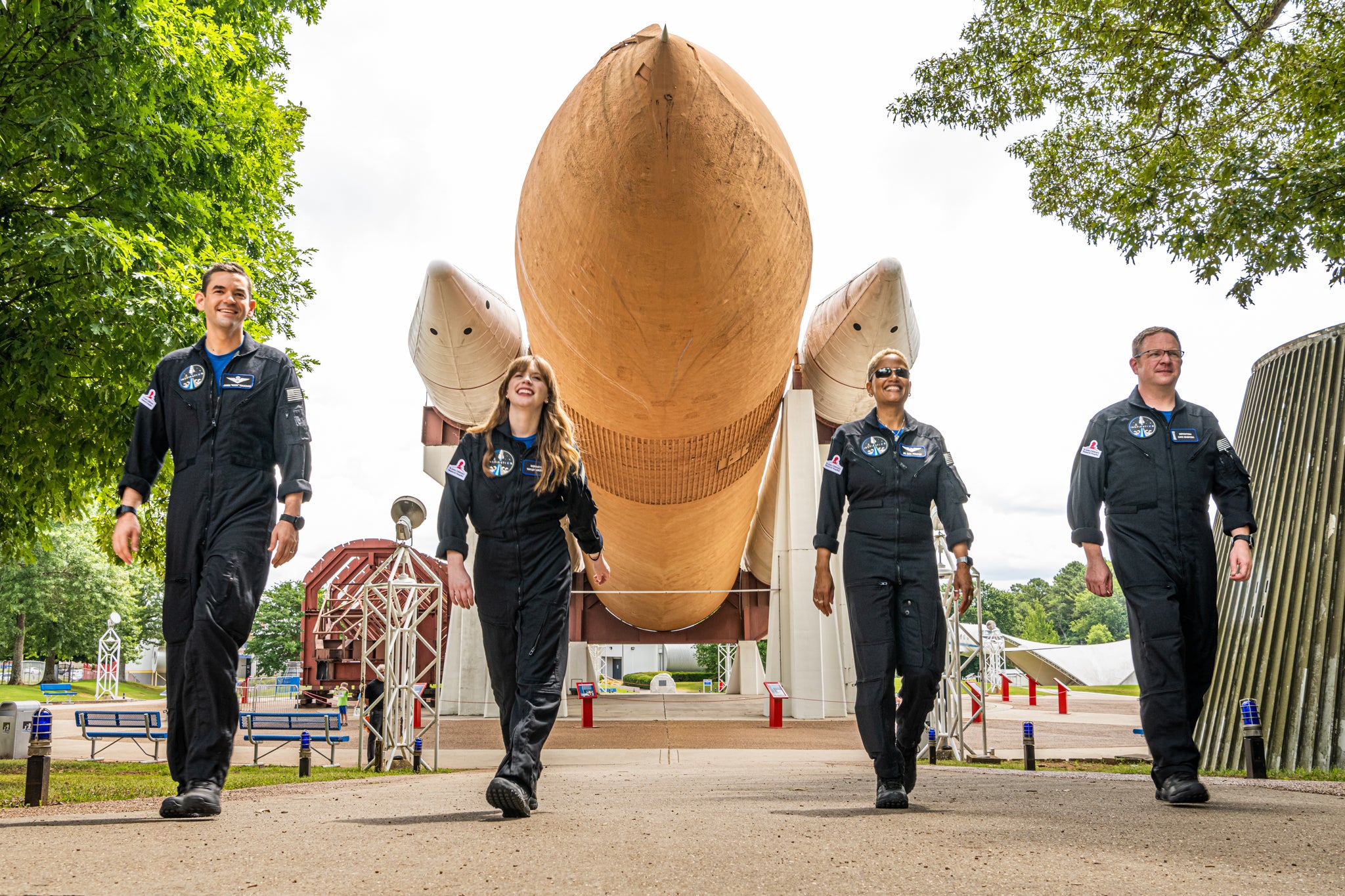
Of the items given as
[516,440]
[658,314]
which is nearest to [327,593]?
[658,314]

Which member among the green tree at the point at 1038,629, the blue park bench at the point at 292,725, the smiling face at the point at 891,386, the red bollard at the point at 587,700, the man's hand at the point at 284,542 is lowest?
the green tree at the point at 1038,629

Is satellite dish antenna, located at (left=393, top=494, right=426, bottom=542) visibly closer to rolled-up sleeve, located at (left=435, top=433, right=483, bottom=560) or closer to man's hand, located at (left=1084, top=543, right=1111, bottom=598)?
rolled-up sleeve, located at (left=435, top=433, right=483, bottom=560)

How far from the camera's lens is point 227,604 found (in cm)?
320

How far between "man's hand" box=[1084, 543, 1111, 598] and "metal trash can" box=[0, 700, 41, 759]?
10.7 meters

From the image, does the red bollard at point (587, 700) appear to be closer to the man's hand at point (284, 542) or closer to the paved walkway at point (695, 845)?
the paved walkway at point (695, 845)

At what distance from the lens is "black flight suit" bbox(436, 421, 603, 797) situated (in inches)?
135

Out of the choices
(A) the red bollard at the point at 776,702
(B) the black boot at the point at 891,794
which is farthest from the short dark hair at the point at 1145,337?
(A) the red bollard at the point at 776,702

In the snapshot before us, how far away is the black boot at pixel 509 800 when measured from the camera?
119 inches

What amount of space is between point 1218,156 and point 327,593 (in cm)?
2675

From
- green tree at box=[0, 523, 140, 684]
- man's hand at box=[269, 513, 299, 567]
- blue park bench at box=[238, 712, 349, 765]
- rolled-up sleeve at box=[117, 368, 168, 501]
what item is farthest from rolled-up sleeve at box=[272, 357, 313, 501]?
green tree at box=[0, 523, 140, 684]

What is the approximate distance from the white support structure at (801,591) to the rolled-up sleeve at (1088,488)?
27.3ft

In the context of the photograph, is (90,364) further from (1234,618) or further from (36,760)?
(1234,618)

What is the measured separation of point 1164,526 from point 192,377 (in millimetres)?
3904

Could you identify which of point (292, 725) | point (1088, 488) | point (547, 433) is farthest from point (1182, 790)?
point (292, 725)
